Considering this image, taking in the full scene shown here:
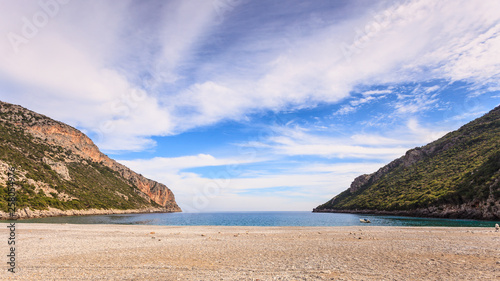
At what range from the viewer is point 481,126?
120m

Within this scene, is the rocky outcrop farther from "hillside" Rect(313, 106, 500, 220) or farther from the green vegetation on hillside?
"hillside" Rect(313, 106, 500, 220)

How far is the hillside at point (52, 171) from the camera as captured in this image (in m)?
85.1

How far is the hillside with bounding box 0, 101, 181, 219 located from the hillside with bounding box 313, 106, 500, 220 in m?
121

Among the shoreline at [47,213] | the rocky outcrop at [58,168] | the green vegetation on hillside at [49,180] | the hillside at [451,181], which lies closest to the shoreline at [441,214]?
the hillside at [451,181]

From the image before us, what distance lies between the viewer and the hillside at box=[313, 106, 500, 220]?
68625 mm

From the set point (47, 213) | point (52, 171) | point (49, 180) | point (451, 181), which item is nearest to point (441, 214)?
point (451, 181)

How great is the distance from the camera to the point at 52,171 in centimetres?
11544

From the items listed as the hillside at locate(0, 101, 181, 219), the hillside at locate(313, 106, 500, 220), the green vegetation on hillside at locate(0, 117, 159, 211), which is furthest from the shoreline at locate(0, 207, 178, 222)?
the hillside at locate(313, 106, 500, 220)

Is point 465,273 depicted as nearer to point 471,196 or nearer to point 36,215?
point 471,196

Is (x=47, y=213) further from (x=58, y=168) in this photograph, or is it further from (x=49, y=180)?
(x=58, y=168)

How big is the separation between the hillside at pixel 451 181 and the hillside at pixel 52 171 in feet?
398

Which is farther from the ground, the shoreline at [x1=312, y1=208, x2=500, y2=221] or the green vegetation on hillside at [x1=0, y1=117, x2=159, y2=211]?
the green vegetation on hillside at [x1=0, y1=117, x2=159, y2=211]

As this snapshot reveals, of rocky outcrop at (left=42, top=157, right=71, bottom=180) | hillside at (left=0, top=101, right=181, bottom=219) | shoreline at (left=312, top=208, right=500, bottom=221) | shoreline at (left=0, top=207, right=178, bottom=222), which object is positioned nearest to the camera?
shoreline at (left=312, top=208, right=500, bottom=221)

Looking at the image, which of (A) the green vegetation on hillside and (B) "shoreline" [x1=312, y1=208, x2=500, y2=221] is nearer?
(B) "shoreline" [x1=312, y1=208, x2=500, y2=221]
